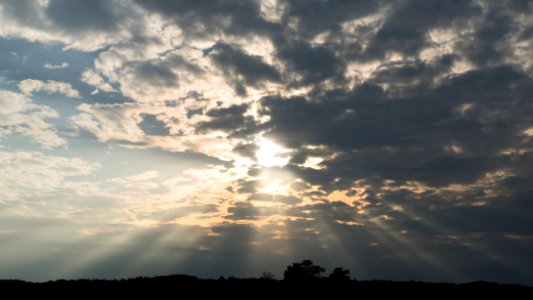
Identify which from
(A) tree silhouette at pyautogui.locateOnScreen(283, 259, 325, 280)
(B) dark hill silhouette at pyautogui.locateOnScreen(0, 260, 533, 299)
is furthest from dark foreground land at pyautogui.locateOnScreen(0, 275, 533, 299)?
(A) tree silhouette at pyautogui.locateOnScreen(283, 259, 325, 280)

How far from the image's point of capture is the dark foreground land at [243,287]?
3056 cm

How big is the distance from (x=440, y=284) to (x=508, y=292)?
5215 millimetres

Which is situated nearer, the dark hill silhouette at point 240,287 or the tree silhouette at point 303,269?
the dark hill silhouette at point 240,287

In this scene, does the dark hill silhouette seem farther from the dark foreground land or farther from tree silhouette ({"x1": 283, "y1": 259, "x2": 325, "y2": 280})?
tree silhouette ({"x1": 283, "y1": 259, "x2": 325, "y2": 280})

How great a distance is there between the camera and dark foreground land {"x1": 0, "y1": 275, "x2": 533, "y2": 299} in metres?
30.6

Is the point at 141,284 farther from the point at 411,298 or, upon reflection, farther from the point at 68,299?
the point at 411,298

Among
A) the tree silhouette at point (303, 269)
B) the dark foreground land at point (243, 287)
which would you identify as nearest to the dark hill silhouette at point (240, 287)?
the dark foreground land at point (243, 287)

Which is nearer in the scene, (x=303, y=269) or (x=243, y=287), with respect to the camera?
(x=243, y=287)

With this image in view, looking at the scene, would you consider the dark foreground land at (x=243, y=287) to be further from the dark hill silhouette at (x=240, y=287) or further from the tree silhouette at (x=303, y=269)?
the tree silhouette at (x=303, y=269)

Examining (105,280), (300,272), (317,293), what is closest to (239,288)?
(317,293)

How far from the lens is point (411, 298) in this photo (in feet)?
99.6

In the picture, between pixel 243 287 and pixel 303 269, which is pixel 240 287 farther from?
pixel 303 269

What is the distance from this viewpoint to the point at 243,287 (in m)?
32.2

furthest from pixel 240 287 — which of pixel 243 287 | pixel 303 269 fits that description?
pixel 303 269
